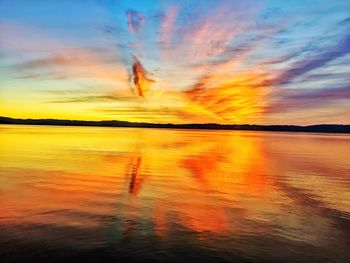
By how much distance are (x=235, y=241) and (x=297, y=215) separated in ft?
14.0

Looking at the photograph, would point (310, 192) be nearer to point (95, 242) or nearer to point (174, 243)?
point (174, 243)

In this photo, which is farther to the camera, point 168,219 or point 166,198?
point 166,198

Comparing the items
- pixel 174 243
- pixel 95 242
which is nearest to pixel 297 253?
pixel 174 243

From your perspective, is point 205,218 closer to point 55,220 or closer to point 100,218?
point 100,218

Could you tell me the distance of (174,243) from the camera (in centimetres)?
1002

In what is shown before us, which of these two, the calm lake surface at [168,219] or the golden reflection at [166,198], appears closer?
the calm lake surface at [168,219]

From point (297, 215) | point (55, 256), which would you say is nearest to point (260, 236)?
point (297, 215)

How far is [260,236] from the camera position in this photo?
10.9 m

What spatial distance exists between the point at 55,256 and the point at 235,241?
4.31 metres

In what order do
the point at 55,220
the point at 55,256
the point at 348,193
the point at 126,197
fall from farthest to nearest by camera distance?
the point at 348,193
the point at 126,197
the point at 55,220
the point at 55,256

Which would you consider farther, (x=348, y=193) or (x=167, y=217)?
(x=348, y=193)

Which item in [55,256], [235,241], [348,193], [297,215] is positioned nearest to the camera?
[55,256]

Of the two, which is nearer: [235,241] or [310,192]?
[235,241]

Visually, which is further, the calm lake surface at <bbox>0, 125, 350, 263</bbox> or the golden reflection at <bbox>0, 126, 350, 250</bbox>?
the golden reflection at <bbox>0, 126, 350, 250</bbox>
